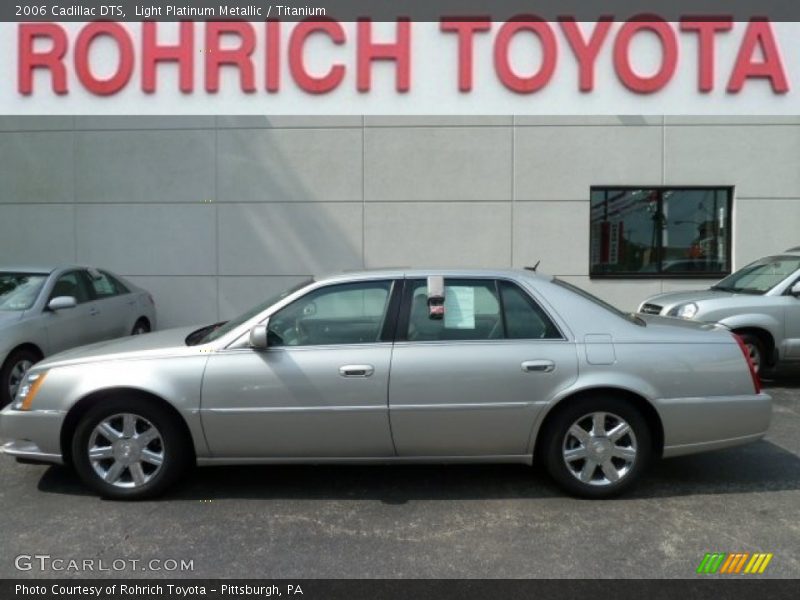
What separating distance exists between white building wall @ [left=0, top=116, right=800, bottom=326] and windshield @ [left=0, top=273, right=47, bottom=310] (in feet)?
11.1

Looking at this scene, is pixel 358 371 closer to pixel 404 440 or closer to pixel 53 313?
pixel 404 440

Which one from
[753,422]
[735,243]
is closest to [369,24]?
[735,243]

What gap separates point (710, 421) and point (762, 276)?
4.74m

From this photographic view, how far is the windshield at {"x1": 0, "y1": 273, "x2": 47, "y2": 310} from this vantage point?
6.62m

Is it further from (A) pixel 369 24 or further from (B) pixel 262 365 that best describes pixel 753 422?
(A) pixel 369 24

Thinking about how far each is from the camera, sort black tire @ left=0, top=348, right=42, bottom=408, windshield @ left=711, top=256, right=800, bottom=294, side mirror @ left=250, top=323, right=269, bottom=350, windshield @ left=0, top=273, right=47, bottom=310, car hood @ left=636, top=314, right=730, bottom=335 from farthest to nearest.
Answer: windshield @ left=711, top=256, right=800, bottom=294
windshield @ left=0, top=273, right=47, bottom=310
black tire @ left=0, top=348, right=42, bottom=408
car hood @ left=636, top=314, right=730, bottom=335
side mirror @ left=250, top=323, right=269, bottom=350

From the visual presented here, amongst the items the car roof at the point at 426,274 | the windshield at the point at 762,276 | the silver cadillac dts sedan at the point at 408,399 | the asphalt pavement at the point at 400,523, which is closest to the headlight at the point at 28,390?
the silver cadillac dts sedan at the point at 408,399

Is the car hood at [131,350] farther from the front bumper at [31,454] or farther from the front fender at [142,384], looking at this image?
the front bumper at [31,454]

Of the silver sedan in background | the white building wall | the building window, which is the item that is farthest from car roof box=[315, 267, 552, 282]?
the building window

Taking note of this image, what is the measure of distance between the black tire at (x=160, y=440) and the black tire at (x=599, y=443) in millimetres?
2406

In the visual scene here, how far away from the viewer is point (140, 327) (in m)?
8.84

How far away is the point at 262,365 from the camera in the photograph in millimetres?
3961

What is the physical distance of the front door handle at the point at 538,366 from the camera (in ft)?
12.9

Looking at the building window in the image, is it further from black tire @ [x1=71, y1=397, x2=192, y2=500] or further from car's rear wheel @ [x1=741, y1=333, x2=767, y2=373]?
black tire @ [x1=71, y1=397, x2=192, y2=500]
